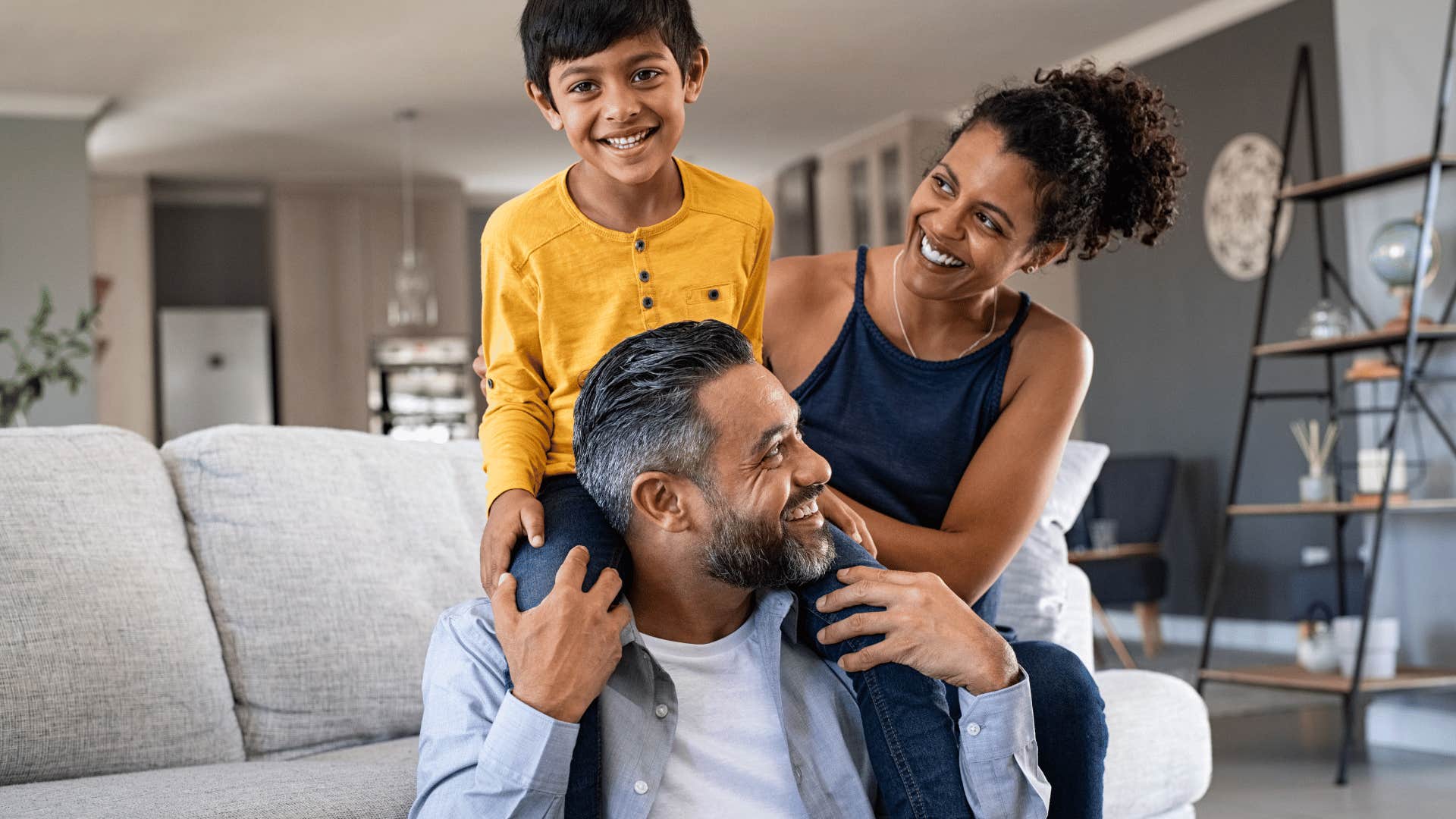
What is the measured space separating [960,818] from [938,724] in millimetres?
113

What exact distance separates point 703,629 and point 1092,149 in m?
0.89

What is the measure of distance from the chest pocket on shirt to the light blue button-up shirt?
1.28 feet

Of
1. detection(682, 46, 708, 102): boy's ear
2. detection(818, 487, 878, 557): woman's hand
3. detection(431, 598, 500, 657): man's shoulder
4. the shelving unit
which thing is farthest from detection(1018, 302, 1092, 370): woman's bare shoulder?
the shelving unit

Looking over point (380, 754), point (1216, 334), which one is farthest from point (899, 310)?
point (1216, 334)

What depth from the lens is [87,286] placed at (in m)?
8.02

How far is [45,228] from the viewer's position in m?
7.90

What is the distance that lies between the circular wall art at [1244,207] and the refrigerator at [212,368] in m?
6.85

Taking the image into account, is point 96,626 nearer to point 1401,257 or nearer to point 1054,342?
point 1054,342

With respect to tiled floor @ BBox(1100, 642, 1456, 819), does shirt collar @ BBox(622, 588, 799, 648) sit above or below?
above

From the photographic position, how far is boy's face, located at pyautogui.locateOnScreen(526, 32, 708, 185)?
5.50 ft

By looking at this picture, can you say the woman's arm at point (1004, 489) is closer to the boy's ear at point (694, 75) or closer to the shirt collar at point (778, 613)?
the shirt collar at point (778, 613)

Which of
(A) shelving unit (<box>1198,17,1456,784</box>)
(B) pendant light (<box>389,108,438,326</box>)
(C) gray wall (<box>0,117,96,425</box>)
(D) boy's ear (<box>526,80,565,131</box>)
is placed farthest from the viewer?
(B) pendant light (<box>389,108,438,326</box>)

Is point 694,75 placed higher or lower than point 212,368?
higher

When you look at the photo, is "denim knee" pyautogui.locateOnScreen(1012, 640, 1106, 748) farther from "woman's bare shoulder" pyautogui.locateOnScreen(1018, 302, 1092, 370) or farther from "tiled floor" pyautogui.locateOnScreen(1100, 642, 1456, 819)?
"tiled floor" pyautogui.locateOnScreen(1100, 642, 1456, 819)
